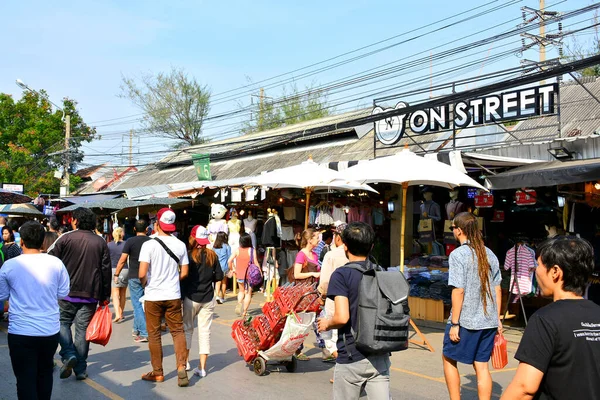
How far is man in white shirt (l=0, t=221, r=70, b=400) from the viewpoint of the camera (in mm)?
4945

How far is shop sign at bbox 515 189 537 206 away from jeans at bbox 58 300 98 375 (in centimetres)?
775

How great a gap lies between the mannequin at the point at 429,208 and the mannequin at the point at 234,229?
4.90 m

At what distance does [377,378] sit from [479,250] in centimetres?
187

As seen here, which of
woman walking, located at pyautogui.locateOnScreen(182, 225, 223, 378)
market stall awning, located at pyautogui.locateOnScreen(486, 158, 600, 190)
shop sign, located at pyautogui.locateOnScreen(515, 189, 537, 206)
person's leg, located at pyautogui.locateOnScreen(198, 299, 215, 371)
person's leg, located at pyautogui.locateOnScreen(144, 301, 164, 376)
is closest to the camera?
person's leg, located at pyautogui.locateOnScreen(144, 301, 164, 376)

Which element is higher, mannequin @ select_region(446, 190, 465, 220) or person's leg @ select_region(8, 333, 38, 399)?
mannequin @ select_region(446, 190, 465, 220)

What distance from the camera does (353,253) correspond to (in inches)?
177

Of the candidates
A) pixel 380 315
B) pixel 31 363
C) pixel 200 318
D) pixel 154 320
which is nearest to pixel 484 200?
pixel 200 318

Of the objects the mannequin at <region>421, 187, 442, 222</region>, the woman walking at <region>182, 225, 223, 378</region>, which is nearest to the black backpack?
the woman walking at <region>182, 225, 223, 378</region>

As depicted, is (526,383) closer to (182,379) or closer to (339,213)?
(182,379)

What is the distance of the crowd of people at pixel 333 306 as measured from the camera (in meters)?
2.62

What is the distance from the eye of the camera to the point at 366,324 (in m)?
4.14

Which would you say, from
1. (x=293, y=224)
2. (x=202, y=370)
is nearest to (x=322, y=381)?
(x=202, y=370)

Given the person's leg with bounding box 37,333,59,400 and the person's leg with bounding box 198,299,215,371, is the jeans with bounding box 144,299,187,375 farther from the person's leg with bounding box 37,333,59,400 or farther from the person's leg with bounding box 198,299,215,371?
the person's leg with bounding box 37,333,59,400

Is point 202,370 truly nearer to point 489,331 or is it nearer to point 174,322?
point 174,322
